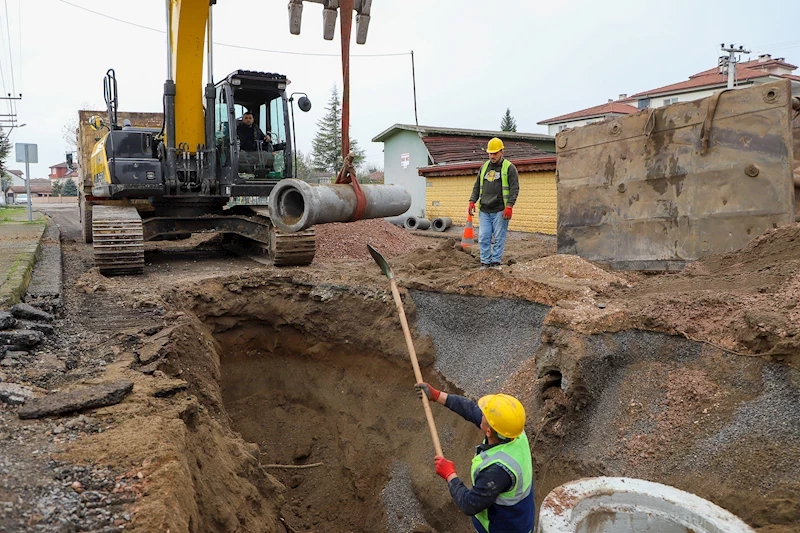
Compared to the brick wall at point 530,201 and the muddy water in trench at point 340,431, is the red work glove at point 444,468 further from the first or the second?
the brick wall at point 530,201

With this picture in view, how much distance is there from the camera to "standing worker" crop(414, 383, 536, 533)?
3387mm

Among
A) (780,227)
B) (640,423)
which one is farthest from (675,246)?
(640,423)

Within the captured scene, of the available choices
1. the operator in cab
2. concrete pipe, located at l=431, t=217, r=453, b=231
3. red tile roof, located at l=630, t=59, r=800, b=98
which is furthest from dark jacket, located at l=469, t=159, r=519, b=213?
red tile roof, located at l=630, t=59, r=800, b=98

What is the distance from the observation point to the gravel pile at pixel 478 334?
19.6ft

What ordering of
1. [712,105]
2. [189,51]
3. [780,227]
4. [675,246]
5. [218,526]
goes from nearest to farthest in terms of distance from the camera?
1. [218,526]
2. [780,227]
3. [712,105]
4. [675,246]
5. [189,51]

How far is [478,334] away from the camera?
21.4 feet

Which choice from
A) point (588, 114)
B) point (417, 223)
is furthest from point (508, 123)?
point (417, 223)

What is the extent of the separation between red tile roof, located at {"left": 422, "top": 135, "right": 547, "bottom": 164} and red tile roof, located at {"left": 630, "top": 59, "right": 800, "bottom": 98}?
1962cm

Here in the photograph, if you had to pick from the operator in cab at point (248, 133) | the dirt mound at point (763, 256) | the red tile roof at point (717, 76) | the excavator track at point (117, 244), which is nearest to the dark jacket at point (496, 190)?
the dirt mound at point (763, 256)

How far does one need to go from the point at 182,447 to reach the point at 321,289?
14.0ft

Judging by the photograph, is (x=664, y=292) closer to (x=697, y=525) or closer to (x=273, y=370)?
(x=697, y=525)

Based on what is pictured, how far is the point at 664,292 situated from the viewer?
5387mm

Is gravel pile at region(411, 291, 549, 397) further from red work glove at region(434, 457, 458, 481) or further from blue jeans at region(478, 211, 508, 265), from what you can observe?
red work glove at region(434, 457, 458, 481)

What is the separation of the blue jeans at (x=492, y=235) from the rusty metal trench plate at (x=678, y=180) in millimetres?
1122
